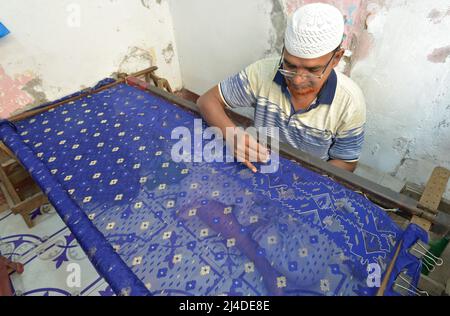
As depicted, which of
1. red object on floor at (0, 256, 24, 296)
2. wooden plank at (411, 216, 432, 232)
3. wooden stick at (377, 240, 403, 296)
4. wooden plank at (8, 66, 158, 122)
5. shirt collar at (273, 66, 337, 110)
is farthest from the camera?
wooden plank at (8, 66, 158, 122)

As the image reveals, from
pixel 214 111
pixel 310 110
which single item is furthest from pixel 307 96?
pixel 214 111

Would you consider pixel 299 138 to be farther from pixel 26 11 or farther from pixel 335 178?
pixel 26 11

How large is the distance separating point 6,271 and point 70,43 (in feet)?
5.21

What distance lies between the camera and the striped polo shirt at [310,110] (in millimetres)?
1255

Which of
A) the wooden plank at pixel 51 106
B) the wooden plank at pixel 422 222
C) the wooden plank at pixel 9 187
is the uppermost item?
the wooden plank at pixel 51 106

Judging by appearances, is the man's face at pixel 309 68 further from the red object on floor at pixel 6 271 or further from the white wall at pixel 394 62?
the red object on floor at pixel 6 271

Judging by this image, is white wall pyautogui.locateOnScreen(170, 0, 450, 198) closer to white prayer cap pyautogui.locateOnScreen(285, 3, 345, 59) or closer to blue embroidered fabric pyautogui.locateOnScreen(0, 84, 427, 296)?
white prayer cap pyautogui.locateOnScreen(285, 3, 345, 59)

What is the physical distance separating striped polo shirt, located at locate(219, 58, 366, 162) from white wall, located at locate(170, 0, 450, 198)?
0.35 metres

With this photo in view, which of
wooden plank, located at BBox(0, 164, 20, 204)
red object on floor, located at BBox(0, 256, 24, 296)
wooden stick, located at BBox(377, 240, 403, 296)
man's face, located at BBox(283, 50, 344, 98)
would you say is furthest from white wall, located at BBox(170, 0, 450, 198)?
red object on floor, located at BBox(0, 256, 24, 296)

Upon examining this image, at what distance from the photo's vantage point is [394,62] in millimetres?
1452

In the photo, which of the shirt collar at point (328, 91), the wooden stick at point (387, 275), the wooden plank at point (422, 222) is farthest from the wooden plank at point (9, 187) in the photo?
the wooden plank at point (422, 222)

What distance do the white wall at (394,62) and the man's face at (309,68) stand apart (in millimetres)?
476

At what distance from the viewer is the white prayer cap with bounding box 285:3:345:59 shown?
1.04 meters
